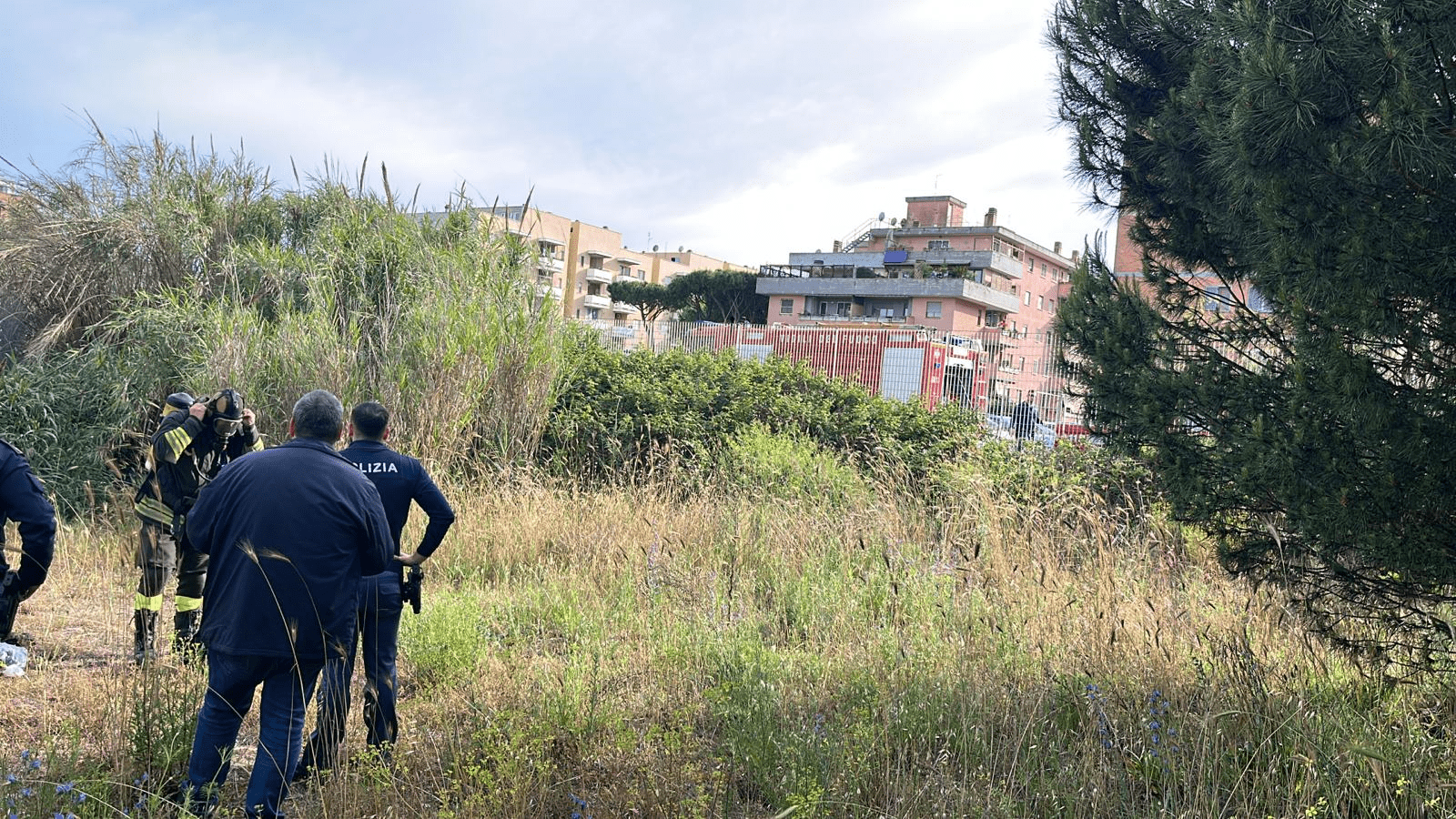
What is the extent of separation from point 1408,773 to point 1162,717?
82 centimetres

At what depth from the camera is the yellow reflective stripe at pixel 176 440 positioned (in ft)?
17.6

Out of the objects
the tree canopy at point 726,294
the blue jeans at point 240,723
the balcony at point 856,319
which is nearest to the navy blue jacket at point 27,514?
the blue jeans at point 240,723

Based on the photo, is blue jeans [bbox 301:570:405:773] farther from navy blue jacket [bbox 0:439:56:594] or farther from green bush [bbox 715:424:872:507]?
green bush [bbox 715:424:872:507]

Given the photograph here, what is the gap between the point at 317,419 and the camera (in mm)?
3697

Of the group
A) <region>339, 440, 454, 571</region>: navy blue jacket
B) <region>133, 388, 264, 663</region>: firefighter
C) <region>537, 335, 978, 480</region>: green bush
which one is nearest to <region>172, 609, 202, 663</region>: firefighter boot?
<region>133, 388, 264, 663</region>: firefighter

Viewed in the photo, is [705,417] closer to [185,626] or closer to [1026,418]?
[1026,418]

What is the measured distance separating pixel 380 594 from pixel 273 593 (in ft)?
2.55

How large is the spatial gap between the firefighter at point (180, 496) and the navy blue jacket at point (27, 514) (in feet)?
2.69

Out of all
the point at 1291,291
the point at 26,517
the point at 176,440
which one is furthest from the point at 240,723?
the point at 1291,291

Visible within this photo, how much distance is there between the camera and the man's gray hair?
3689 millimetres

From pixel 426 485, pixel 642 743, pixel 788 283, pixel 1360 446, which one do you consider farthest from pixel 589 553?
pixel 788 283

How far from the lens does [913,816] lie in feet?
10.5

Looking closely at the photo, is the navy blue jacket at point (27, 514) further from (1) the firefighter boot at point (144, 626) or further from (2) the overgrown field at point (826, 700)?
(1) the firefighter boot at point (144, 626)

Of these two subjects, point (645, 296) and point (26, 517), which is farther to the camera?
point (645, 296)
